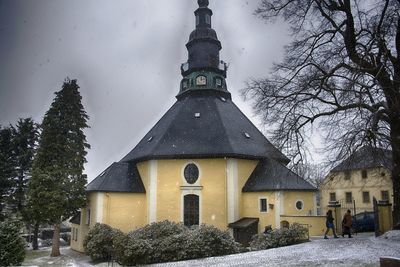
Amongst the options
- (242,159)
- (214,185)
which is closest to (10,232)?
(214,185)

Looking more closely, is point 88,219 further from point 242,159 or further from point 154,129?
point 242,159

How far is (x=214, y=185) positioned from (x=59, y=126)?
38.7 feet

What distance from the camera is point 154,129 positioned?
109 feet

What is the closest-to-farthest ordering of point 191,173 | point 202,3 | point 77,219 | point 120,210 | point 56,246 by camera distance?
point 56,246, point 191,173, point 120,210, point 77,219, point 202,3

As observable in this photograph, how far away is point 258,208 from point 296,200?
2549 mm

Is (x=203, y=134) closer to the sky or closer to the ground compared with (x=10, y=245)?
closer to the sky

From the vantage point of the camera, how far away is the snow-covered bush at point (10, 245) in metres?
16.1

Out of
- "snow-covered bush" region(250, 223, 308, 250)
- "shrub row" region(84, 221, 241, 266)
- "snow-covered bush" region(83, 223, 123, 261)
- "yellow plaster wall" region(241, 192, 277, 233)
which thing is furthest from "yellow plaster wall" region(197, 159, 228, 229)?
"shrub row" region(84, 221, 241, 266)

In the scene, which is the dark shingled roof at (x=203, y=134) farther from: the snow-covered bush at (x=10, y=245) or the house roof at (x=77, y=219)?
the snow-covered bush at (x=10, y=245)

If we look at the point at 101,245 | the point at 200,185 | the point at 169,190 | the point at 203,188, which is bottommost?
the point at 101,245

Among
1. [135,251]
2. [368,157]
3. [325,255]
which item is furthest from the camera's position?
[135,251]

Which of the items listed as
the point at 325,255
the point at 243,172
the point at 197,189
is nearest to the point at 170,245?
the point at 325,255

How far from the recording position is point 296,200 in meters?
25.8

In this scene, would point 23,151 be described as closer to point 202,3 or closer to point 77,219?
point 77,219
